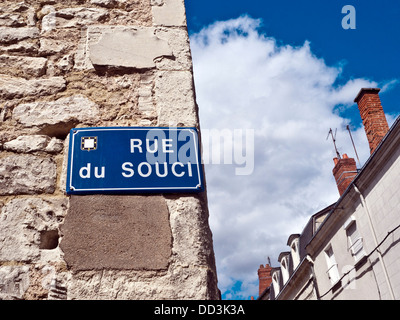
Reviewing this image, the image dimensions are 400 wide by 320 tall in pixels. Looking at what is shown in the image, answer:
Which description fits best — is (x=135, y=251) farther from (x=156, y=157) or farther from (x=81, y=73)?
(x=81, y=73)

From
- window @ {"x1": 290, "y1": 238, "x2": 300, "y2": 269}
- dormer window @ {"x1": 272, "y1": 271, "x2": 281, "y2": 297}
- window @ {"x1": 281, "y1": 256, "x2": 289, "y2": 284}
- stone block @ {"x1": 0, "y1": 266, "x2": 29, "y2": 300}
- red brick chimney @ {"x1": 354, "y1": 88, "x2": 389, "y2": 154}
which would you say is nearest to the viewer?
stone block @ {"x1": 0, "y1": 266, "x2": 29, "y2": 300}

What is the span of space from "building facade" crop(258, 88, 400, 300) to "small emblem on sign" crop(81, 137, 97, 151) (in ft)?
26.5

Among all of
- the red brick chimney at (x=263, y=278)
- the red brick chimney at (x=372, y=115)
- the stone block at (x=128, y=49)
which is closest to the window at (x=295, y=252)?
the red brick chimney at (x=372, y=115)

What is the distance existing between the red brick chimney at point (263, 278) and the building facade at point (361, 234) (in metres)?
5.80

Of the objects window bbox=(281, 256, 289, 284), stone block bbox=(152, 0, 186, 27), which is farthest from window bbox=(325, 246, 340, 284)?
stone block bbox=(152, 0, 186, 27)

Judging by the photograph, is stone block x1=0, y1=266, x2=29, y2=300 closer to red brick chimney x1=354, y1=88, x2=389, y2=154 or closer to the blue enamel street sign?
the blue enamel street sign

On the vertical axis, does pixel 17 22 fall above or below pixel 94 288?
above

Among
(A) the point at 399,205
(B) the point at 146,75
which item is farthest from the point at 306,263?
(B) the point at 146,75

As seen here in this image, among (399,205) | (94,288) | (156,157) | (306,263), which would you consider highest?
(306,263)

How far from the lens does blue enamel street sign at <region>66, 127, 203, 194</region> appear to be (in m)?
1.85

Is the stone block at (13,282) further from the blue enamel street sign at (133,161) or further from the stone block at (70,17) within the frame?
the stone block at (70,17)

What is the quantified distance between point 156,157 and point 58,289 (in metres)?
0.69
